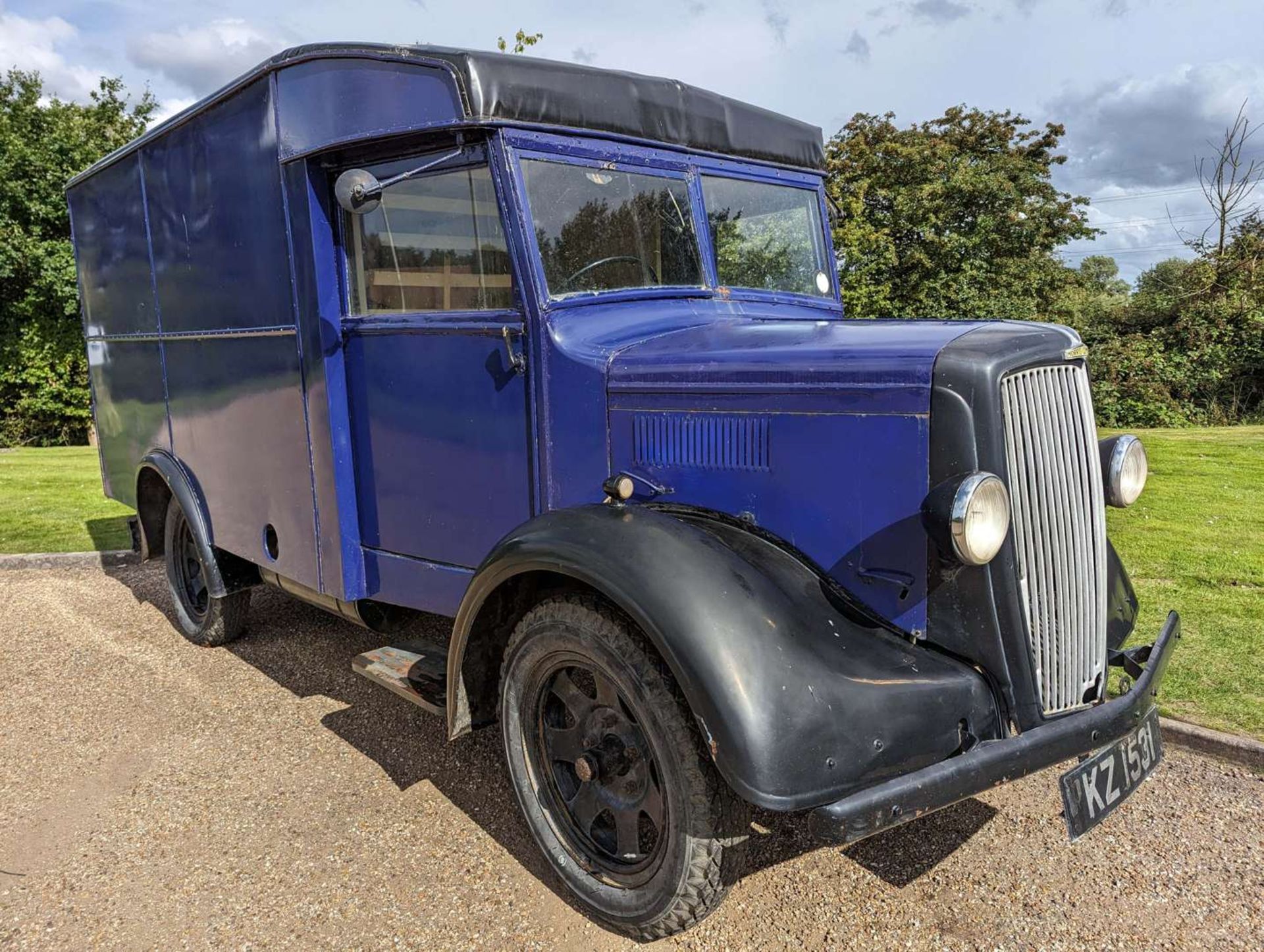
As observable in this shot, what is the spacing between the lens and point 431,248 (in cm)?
332

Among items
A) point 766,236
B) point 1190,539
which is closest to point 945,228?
point 1190,539

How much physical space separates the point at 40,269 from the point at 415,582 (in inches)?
692

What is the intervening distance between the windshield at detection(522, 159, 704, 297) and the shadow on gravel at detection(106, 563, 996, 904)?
6.05 feet

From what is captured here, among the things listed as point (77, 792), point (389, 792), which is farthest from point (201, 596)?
point (389, 792)

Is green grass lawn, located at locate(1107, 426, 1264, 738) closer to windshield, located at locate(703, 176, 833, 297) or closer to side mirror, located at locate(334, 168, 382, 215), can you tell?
windshield, located at locate(703, 176, 833, 297)

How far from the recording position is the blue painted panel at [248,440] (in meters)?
3.89

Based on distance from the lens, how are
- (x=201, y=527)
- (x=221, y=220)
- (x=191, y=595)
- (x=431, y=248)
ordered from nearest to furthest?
(x=431, y=248), (x=221, y=220), (x=201, y=527), (x=191, y=595)

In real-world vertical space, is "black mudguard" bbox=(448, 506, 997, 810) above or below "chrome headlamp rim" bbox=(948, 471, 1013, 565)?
below

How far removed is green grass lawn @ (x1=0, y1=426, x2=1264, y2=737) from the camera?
3994mm

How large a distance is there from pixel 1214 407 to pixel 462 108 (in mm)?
14700

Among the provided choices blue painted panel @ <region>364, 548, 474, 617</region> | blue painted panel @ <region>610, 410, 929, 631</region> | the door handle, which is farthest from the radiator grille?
blue painted panel @ <region>364, 548, 474, 617</region>

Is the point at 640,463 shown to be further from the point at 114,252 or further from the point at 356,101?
the point at 114,252

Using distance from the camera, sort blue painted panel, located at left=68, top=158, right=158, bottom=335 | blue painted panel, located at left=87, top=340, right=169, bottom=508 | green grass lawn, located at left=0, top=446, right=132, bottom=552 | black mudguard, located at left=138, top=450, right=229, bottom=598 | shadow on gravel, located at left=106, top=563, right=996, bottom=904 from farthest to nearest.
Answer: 1. green grass lawn, located at left=0, top=446, right=132, bottom=552
2. blue painted panel, located at left=87, top=340, right=169, bottom=508
3. blue painted panel, located at left=68, top=158, right=158, bottom=335
4. black mudguard, located at left=138, top=450, right=229, bottom=598
5. shadow on gravel, located at left=106, top=563, right=996, bottom=904

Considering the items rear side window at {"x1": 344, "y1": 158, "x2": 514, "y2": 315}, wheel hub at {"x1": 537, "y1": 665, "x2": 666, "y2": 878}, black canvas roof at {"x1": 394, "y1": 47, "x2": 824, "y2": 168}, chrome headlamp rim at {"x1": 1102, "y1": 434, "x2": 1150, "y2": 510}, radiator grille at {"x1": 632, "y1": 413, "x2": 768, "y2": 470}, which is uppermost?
black canvas roof at {"x1": 394, "y1": 47, "x2": 824, "y2": 168}
